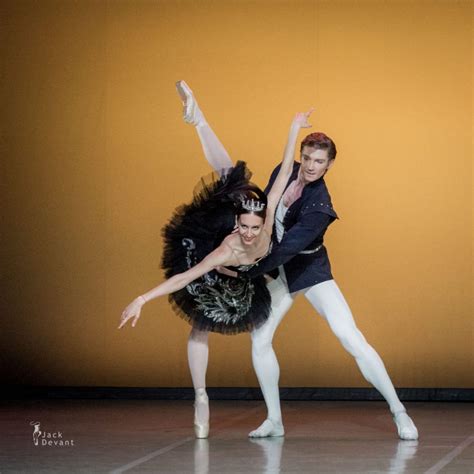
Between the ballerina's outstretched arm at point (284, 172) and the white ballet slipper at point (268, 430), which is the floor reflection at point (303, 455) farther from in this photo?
the ballerina's outstretched arm at point (284, 172)

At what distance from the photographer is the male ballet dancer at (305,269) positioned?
4.54 metres

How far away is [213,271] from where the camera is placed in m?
4.54

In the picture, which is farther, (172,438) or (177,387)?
(177,387)

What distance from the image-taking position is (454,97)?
21.0 feet

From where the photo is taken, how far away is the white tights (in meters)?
4.63

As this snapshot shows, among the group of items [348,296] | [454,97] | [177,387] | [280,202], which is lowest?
[177,387]

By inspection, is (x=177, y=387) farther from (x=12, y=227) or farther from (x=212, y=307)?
(x=212, y=307)

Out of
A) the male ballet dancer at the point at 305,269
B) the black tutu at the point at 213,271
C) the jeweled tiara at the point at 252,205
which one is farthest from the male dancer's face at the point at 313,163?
the jeweled tiara at the point at 252,205

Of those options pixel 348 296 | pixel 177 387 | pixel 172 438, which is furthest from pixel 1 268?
pixel 172 438

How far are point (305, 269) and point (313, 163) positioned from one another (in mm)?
427

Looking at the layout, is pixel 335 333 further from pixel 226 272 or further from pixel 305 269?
pixel 226 272

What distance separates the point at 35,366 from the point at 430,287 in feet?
7.46

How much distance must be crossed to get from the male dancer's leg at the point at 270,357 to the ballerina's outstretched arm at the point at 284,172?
13.1 inches

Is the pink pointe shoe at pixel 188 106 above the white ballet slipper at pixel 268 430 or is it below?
above
